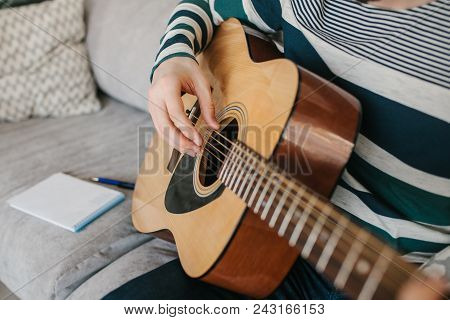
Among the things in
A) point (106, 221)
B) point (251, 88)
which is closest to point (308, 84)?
point (251, 88)

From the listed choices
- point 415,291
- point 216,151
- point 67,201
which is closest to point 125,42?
point 67,201

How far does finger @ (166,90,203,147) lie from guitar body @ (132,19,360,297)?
0.13 feet

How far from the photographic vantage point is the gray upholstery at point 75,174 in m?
0.77

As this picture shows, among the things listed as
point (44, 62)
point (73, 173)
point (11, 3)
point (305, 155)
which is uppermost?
point (305, 155)

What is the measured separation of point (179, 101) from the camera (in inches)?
26.8

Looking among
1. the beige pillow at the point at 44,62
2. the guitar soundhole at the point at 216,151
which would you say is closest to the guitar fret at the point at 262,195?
the guitar soundhole at the point at 216,151

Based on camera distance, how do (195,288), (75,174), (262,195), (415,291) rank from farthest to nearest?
(75,174) → (195,288) → (262,195) → (415,291)

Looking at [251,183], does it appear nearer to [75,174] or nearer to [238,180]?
[238,180]

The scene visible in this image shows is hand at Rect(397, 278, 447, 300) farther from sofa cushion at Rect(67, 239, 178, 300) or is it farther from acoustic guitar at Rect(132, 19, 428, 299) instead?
sofa cushion at Rect(67, 239, 178, 300)

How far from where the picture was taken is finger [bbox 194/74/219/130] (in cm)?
66

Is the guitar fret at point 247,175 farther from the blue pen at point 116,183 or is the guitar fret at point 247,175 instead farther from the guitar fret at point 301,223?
the blue pen at point 116,183

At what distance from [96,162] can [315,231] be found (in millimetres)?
701

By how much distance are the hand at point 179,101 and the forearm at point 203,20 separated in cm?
4

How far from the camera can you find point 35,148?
3.53 feet
